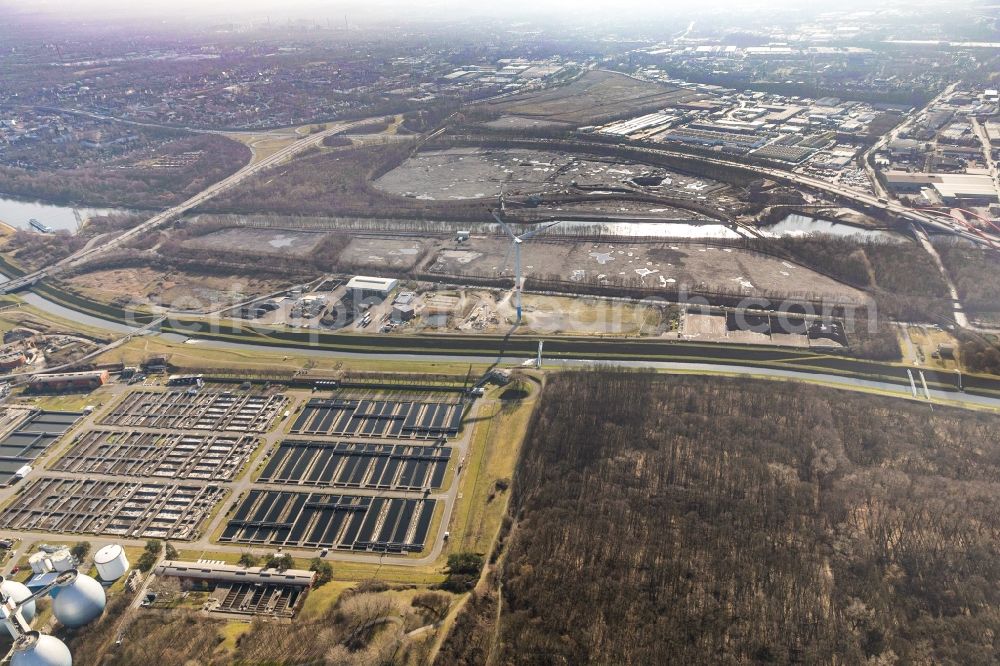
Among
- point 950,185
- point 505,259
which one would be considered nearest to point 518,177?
point 505,259

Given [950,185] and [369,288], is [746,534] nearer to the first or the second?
[369,288]

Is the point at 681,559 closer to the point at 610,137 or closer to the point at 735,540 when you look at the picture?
the point at 735,540

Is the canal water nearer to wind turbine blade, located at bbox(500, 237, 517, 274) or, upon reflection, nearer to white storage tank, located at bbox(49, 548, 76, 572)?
wind turbine blade, located at bbox(500, 237, 517, 274)

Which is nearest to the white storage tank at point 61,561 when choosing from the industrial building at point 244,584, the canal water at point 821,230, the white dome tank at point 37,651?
the industrial building at point 244,584

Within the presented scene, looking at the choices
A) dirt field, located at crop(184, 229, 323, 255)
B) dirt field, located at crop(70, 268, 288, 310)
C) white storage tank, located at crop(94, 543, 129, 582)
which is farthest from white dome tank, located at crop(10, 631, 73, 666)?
dirt field, located at crop(184, 229, 323, 255)

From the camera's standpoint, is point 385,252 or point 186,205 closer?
point 385,252

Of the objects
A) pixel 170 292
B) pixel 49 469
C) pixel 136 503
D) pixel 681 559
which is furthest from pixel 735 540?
pixel 170 292
